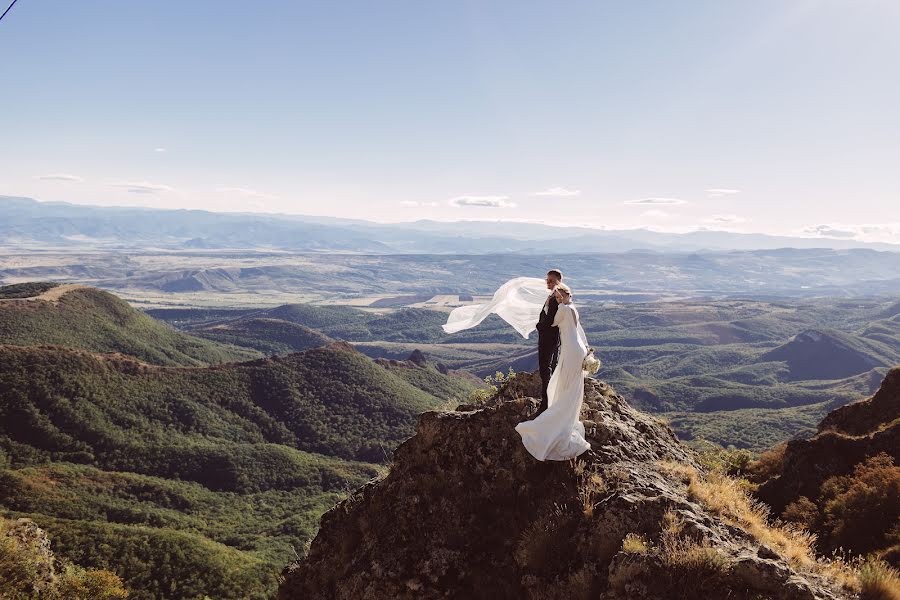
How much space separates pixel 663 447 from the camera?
1316 centimetres

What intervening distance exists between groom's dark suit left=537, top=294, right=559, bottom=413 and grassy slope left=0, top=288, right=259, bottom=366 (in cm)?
13479

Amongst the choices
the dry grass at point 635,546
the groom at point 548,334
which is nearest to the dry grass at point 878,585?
the dry grass at point 635,546

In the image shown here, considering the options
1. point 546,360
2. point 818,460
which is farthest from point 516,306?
point 818,460

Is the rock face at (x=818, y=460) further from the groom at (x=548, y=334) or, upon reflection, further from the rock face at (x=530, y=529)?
the groom at (x=548, y=334)

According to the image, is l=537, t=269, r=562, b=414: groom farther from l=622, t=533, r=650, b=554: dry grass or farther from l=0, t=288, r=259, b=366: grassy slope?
l=0, t=288, r=259, b=366: grassy slope

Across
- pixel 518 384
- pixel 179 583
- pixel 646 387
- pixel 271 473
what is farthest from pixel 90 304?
pixel 646 387

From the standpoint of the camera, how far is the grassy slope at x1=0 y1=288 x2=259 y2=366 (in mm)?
117456

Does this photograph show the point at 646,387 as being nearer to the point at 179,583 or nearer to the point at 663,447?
the point at 179,583

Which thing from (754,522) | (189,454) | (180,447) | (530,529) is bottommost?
(189,454)

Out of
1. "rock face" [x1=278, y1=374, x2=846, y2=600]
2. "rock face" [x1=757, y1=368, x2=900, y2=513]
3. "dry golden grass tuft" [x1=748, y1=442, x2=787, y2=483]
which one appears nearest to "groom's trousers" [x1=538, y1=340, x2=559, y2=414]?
"rock face" [x1=278, y1=374, x2=846, y2=600]

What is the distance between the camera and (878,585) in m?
6.95

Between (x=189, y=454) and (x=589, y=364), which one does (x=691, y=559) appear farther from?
(x=189, y=454)

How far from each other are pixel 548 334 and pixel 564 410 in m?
1.72

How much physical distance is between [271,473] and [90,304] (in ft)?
314
